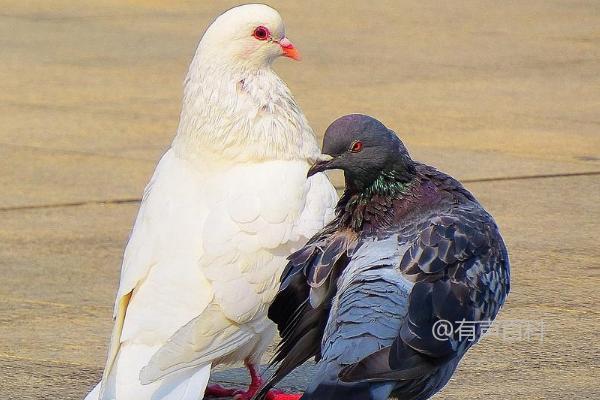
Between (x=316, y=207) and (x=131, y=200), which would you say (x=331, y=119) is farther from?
(x=316, y=207)

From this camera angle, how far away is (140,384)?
5.21 m

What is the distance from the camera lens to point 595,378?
19.7 ft

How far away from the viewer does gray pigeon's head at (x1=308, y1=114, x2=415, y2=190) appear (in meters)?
5.02

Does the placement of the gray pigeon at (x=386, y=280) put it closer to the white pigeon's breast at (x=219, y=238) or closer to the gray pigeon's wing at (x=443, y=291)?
the gray pigeon's wing at (x=443, y=291)

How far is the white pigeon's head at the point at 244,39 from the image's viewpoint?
606 centimetres

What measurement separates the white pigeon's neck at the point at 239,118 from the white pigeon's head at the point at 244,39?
0.12ft

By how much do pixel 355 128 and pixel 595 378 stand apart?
1675 mm

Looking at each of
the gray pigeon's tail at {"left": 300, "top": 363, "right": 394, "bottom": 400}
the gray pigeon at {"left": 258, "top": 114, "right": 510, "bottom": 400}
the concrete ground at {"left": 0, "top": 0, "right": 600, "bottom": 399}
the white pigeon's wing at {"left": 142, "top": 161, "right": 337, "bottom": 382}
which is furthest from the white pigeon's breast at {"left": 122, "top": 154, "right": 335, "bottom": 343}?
the gray pigeon's tail at {"left": 300, "top": 363, "right": 394, "bottom": 400}

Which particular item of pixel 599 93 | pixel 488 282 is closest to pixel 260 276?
pixel 488 282

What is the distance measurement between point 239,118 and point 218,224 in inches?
22.4

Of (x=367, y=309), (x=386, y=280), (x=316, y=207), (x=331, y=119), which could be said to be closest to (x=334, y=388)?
(x=367, y=309)

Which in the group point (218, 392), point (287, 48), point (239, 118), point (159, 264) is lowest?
point (218, 392)

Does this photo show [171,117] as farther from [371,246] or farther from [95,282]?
[371,246]

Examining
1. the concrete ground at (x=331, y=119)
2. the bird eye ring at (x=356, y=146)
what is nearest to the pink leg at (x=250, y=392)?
the concrete ground at (x=331, y=119)
